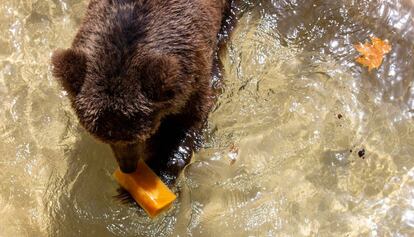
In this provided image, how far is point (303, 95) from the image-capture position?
13.4 ft

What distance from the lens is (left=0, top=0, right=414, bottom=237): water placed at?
3.66 meters

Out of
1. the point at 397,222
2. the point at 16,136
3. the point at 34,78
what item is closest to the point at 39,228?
the point at 16,136

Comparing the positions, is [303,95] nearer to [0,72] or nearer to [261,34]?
[261,34]

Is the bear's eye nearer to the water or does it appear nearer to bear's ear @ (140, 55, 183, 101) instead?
bear's ear @ (140, 55, 183, 101)

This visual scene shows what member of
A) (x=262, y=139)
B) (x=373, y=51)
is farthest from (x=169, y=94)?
(x=373, y=51)

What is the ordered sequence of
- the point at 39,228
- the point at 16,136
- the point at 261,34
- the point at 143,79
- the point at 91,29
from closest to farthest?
1. the point at 143,79
2. the point at 91,29
3. the point at 39,228
4. the point at 16,136
5. the point at 261,34

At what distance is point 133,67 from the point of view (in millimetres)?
2734

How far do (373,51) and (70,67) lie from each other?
2.54m

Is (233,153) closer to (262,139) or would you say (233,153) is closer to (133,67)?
(262,139)

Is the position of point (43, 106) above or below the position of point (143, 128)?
below

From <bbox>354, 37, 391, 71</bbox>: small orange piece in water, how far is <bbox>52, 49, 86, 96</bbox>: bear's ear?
2330 millimetres

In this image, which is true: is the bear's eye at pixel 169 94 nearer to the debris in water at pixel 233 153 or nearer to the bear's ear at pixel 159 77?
the bear's ear at pixel 159 77

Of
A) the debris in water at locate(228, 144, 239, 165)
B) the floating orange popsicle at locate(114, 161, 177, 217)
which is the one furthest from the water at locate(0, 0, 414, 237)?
the floating orange popsicle at locate(114, 161, 177, 217)

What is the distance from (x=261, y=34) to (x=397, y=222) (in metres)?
1.76
